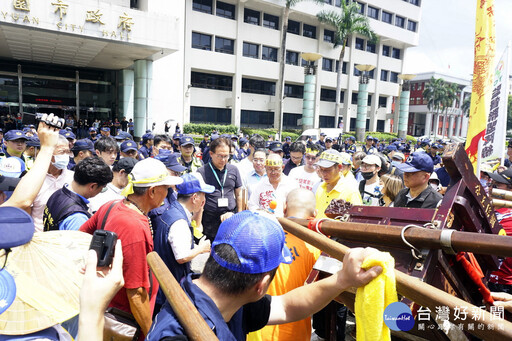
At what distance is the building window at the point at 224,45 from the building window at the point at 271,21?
4.39m

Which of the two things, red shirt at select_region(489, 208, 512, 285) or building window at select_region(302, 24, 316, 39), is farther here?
building window at select_region(302, 24, 316, 39)

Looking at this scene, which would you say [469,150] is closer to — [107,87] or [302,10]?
[107,87]

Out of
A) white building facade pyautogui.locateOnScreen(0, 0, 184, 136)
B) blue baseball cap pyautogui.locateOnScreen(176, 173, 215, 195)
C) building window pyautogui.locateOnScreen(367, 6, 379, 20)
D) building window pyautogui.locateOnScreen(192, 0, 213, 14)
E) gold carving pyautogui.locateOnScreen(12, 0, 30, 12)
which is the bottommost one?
blue baseball cap pyautogui.locateOnScreen(176, 173, 215, 195)

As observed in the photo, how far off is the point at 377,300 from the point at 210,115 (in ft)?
101

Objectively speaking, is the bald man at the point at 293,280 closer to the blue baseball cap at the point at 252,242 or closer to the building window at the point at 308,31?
the blue baseball cap at the point at 252,242

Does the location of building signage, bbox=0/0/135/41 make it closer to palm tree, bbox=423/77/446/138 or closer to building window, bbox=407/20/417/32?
building window, bbox=407/20/417/32

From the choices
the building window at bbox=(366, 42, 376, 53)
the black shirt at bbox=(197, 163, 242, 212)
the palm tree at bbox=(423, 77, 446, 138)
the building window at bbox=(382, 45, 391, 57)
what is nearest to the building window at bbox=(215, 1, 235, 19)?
the building window at bbox=(366, 42, 376, 53)

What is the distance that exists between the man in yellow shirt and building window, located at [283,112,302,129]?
32.0 m

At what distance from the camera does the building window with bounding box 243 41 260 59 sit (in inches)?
1247

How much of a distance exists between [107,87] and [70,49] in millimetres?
8144

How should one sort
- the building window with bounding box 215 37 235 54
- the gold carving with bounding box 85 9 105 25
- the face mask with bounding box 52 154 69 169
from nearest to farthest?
the face mask with bounding box 52 154 69 169, the gold carving with bounding box 85 9 105 25, the building window with bounding box 215 37 235 54

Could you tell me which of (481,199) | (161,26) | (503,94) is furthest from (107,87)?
(481,199)

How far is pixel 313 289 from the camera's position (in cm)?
167

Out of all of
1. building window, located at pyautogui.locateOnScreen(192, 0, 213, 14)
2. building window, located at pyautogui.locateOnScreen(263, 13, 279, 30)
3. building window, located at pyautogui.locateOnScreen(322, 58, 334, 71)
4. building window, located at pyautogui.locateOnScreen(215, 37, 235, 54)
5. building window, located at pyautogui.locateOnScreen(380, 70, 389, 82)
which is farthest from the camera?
building window, located at pyautogui.locateOnScreen(380, 70, 389, 82)
